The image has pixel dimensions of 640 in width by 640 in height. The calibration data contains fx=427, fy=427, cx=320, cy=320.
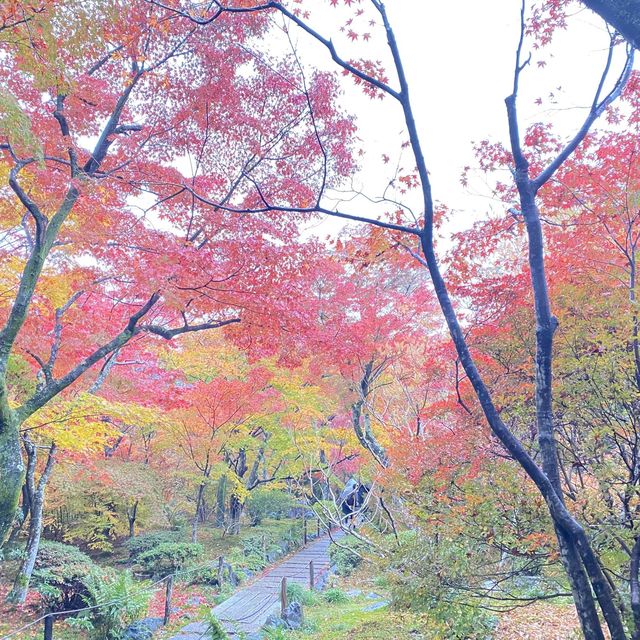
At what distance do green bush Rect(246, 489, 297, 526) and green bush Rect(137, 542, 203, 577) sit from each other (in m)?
5.44

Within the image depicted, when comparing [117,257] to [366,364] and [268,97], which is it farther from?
[366,364]

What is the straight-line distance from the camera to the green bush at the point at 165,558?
1087 centimetres

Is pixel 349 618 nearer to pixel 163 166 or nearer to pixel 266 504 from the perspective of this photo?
pixel 163 166

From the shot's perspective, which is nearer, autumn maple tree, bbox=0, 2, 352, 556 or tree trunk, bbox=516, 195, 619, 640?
tree trunk, bbox=516, 195, 619, 640

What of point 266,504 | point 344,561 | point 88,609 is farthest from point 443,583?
point 266,504

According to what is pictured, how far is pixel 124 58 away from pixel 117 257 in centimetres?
278

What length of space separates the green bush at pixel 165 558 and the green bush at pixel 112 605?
4.14 meters

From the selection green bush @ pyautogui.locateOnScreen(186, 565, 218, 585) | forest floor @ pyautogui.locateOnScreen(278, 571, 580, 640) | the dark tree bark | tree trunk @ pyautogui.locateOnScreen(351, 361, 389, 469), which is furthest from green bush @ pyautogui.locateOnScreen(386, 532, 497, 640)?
green bush @ pyautogui.locateOnScreen(186, 565, 218, 585)

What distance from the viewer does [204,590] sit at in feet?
33.3

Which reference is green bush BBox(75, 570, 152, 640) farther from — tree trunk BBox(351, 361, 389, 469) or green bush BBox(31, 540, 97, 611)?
tree trunk BBox(351, 361, 389, 469)

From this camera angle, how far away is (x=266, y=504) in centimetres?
1770

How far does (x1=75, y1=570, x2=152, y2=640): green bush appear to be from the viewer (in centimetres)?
643

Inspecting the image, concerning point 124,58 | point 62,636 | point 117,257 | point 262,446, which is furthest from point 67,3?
point 262,446

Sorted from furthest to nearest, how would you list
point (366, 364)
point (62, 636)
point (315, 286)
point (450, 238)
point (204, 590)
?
point (315, 286)
point (204, 590)
point (366, 364)
point (62, 636)
point (450, 238)
